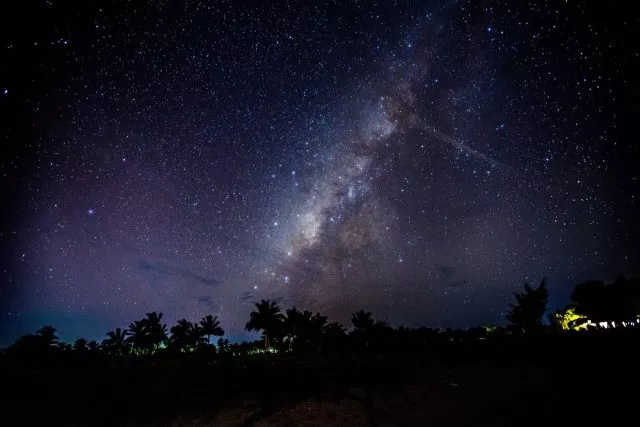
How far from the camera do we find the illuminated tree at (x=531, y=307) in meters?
58.8

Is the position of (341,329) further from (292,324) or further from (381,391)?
(381,391)

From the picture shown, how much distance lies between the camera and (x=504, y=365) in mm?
21422

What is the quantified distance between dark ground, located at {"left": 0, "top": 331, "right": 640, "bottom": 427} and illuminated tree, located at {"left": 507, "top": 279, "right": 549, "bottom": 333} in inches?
1525

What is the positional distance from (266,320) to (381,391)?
5034 cm

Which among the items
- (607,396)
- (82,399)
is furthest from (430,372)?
(82,399)

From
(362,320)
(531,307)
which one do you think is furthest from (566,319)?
(362,320)

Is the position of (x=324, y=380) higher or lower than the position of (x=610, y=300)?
A: lower

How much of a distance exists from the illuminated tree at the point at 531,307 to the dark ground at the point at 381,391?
127ft

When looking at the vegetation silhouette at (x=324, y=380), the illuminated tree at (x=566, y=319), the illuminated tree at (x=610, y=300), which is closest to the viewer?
the vegetation silhouette at (x=324, y=380)

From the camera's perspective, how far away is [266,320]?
215 ft

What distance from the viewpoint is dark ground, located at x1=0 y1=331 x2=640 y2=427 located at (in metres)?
15.6

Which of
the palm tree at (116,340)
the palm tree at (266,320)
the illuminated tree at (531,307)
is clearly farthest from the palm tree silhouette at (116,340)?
the illuminated tree at (531,307)

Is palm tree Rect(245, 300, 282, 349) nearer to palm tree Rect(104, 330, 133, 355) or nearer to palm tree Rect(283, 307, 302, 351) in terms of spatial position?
palm tree Rect(283, 307, 302, 351)

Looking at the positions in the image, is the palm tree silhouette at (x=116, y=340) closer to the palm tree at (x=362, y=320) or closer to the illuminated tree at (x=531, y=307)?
the palm tree at (x=362, y=320)
